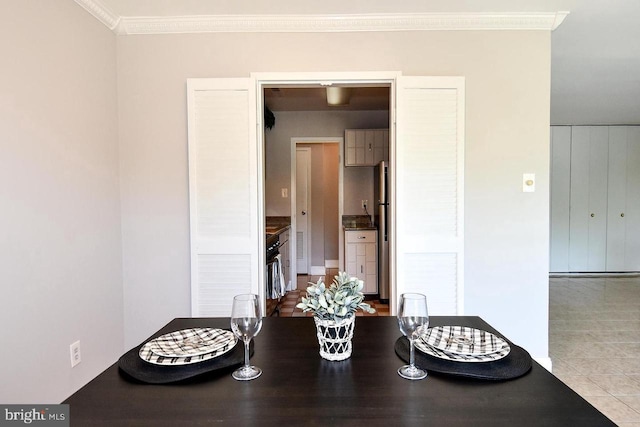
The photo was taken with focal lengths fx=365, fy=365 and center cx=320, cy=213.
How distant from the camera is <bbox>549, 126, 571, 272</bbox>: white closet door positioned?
5.59 m

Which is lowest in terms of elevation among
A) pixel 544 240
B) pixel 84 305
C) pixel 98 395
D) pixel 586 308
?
pixel 586 308

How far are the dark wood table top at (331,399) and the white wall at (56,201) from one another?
3.63 feet

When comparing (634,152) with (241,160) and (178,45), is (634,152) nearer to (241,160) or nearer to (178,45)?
(241,160)

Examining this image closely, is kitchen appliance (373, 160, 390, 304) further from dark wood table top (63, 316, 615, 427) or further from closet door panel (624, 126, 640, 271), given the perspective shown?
closet door panel (624, 126, 640, 271)

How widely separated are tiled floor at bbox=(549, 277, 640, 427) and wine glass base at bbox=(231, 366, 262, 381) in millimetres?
2177

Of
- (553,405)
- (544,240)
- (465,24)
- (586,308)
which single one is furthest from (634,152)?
(553,405)

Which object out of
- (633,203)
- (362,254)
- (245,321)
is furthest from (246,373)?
(633,203)

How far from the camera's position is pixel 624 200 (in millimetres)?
5617

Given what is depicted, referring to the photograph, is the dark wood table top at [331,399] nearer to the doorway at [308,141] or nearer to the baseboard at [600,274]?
the doorway at [308,141]

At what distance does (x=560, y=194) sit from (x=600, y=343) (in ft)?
10.5

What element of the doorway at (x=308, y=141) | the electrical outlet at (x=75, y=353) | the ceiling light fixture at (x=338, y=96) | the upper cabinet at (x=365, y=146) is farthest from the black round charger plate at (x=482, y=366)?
the upper cabinet at (x=365, y=146)

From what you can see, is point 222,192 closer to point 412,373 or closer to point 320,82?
point 320,82

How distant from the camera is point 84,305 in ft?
7.06

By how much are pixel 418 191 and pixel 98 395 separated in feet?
6.78
